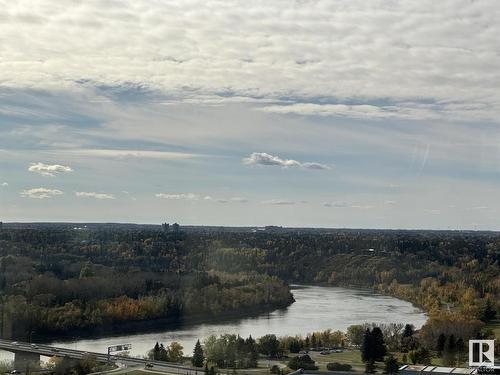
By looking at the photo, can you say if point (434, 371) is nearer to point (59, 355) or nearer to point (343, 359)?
point (343, 359)

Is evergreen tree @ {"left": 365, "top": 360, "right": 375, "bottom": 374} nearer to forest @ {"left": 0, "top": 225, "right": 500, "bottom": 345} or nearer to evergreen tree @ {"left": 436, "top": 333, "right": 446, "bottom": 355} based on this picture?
evergreen tree @ {"left": 436, "top": 333, "right": 446, "bottom": 355}

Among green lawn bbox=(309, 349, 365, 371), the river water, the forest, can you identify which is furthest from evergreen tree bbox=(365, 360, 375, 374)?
the river water

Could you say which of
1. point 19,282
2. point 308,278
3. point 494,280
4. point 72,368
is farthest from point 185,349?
point 308,278

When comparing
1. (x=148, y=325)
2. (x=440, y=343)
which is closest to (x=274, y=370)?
(x=440, y=343)

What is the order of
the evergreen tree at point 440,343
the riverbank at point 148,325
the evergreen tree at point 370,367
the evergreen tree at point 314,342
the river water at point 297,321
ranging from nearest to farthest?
the evergreen tree at point 370,367 < the evergreen tree at point 440,343 < the evergreen tree at point 314,342 < the river water at point 297,321 < the riverbank at point 148,325

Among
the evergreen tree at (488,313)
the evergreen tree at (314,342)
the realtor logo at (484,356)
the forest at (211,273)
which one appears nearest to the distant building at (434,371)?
the realtor logo at (484,356)

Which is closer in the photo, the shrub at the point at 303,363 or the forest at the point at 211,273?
the shrub at the point at 303,363

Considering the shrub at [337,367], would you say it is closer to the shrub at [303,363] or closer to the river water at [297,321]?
the shrub at [303,363]
